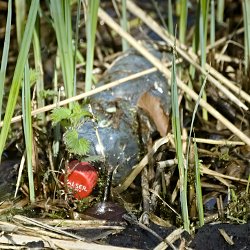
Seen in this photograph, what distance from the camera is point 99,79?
3.04m

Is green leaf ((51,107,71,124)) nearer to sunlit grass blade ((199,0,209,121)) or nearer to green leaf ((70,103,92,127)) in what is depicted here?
green leaf ((70,103,92,127))

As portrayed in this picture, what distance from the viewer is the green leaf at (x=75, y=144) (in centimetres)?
220

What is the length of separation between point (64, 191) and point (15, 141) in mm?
545

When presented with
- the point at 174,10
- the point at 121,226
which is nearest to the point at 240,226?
the point at 121,226

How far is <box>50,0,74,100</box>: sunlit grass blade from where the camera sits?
2311 mm

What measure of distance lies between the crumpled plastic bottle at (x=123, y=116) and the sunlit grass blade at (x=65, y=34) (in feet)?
0.69

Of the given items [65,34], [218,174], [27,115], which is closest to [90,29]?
[65,34]

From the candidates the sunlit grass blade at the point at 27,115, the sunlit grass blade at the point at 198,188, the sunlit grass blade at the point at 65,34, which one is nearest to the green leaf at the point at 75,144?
the sunlit grass blade at the point at 27,115

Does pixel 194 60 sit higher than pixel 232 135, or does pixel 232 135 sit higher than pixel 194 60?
pixel 194 60

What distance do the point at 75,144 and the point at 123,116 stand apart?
1.78ft

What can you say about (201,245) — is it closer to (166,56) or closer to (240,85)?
(240,85)

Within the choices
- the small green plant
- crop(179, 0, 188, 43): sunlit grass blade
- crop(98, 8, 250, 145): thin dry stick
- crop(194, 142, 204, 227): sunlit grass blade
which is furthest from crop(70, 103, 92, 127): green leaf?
crop(179, 0, 188, 43): sunlit grass blade

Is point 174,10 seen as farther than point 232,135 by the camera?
Yes

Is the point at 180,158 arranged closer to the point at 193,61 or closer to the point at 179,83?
the point at 179,83
